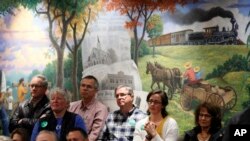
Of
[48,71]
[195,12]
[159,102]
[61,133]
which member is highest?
[195,12]

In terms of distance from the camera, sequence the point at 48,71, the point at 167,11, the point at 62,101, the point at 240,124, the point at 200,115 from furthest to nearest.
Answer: the point at 48,71, the point at 167,11, the point at 62,101, the point at 200,115, the point at 240,124

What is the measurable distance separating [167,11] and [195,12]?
293 millimetres

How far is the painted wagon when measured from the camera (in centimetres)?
350

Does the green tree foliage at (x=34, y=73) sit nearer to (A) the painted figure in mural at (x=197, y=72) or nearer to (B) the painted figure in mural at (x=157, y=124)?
(B) the painted figure in mural at (x=157, y=124)

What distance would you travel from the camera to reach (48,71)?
4.43 meters

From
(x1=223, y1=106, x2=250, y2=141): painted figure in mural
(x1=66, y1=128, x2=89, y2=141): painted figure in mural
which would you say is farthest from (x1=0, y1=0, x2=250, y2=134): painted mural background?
(x1=223, y1=106, x2=250, y2=141): painted figure in mural

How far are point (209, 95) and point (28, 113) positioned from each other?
1798 millimetres

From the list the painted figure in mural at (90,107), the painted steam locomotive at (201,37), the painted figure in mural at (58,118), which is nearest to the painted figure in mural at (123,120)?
the painted figure in mural at (90,107)

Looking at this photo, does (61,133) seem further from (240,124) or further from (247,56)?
(240,124)

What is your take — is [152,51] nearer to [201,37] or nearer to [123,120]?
[201,37]

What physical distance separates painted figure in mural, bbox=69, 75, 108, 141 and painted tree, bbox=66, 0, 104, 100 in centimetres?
39

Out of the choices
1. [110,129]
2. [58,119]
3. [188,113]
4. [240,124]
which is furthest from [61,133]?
[240,124]

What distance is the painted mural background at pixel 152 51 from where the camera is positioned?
349 cm

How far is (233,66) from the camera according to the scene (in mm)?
3479
